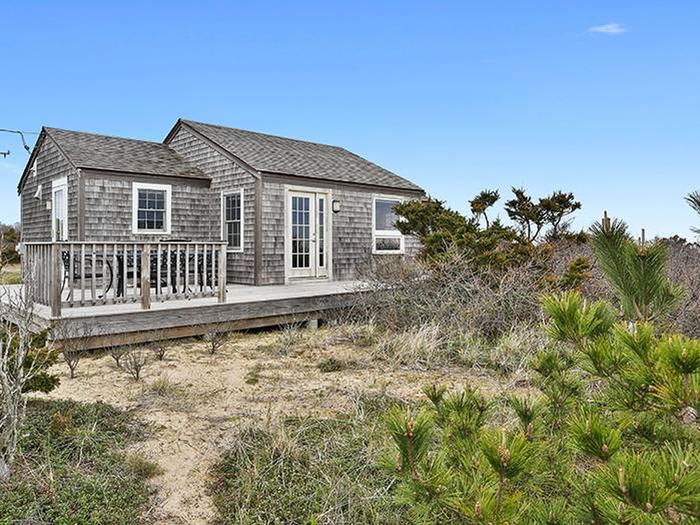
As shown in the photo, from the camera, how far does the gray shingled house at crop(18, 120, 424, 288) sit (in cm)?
1148

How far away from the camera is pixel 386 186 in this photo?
545 inches

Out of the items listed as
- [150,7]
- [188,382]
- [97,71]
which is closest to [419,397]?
[188,382]

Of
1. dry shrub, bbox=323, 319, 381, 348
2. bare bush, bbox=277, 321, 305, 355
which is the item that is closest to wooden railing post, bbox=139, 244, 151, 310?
bare bush, bbox=277, 321, 305, 355

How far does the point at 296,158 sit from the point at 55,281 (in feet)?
25.9

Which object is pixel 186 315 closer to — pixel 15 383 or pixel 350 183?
pixel 15 383

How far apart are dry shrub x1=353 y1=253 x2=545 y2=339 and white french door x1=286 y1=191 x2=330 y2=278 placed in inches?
167

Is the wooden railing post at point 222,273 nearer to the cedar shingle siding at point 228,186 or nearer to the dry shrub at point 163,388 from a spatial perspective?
the dry shrub at point 163,388

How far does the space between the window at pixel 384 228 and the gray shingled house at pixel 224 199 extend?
0.11ft

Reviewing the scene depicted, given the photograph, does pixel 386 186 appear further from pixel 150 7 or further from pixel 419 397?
pixel 419 397

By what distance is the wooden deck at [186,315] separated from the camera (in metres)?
6.53

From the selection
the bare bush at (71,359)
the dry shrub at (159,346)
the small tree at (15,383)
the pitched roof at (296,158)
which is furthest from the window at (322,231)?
the small tree at (15,383)

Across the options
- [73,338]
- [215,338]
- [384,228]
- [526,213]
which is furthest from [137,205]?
[526,213]

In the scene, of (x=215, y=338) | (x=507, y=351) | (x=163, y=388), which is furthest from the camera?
(x=215, y=338)

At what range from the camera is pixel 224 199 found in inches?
491
